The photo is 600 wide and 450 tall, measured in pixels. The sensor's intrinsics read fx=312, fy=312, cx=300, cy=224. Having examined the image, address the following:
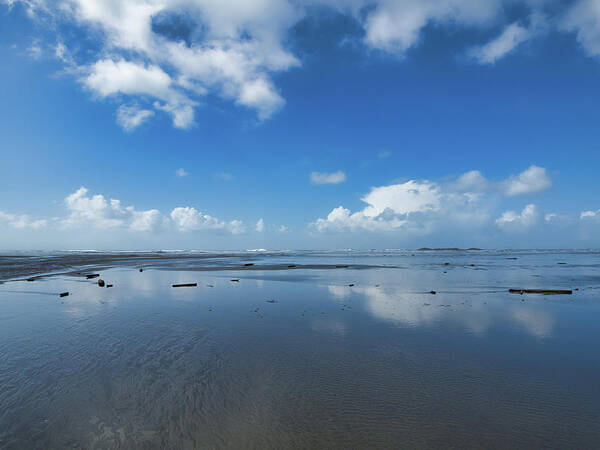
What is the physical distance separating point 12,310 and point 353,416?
55.2 ft

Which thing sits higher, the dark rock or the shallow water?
the shallow water

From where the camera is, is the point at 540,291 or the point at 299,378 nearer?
the point at 299,378

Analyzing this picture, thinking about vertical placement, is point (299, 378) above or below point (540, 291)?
above

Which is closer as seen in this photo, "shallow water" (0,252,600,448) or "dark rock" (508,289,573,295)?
"shallow water" (0,252,600,448)

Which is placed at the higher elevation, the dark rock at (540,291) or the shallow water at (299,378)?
the shallow water at (299,378)

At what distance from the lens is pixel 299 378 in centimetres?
723

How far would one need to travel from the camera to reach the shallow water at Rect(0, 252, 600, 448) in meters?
5.19

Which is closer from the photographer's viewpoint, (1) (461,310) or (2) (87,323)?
(2) (87,323)

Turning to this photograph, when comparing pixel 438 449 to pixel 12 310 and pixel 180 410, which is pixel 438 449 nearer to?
pixel 180 410

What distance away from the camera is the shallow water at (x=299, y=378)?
519 centimetres

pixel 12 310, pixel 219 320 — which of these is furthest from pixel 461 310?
pixel 12 310

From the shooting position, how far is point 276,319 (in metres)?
13.1

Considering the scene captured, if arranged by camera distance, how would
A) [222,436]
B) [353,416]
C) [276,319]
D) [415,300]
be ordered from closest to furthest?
[222,436] < [353,416] < [276,319] < [415,300]

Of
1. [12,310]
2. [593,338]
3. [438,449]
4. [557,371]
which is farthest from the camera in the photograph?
[12,310]
